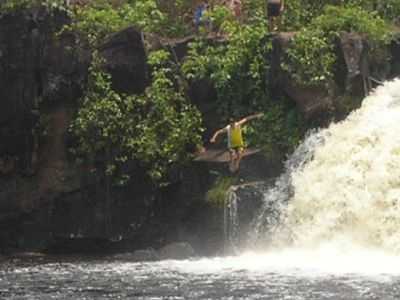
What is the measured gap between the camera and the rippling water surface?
1465cm

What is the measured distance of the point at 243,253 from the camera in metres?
21.8

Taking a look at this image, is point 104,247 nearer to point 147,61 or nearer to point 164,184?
point 164,184

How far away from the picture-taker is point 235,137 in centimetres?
2266

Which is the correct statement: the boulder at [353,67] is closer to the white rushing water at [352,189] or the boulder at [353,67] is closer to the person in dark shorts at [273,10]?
the white rushing water at [352,189]

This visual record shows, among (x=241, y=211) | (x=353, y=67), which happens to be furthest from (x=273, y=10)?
(x=241, y=211)

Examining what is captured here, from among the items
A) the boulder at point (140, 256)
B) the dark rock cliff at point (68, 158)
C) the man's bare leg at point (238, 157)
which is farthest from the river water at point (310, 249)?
the dark rock cliff at point (68, 158)

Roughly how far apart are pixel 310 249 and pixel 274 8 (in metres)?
9.85

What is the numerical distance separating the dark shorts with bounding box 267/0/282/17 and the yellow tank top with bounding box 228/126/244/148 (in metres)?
5.89

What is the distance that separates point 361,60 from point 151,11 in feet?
27.4

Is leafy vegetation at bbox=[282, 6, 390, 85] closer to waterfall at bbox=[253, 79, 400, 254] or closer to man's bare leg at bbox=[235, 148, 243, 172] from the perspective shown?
waterfall at bbox=[253, 79, 400, 254]

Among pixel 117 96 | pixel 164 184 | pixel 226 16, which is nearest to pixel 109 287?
pixel 164 184

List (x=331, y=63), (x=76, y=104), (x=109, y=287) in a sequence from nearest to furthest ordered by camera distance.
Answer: (x=109, y=287)
(x=331, y=63)
(x=76, y=104)

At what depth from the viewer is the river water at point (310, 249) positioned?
49.9 feet

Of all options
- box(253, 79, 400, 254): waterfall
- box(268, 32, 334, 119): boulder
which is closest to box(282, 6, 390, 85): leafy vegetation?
box(268, 32, 334, 119): boulder
